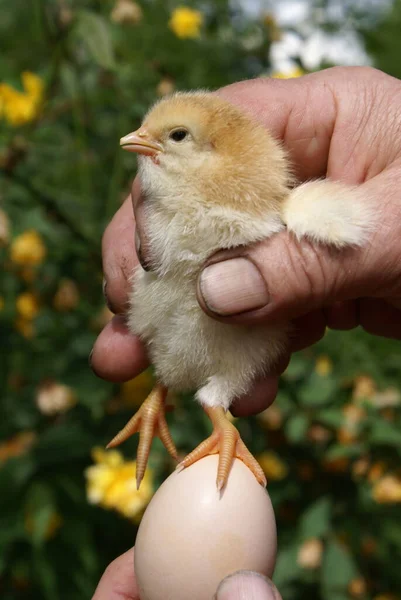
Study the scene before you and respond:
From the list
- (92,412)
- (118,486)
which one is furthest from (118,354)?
(92,412)

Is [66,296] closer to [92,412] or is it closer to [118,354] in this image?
[92,412]

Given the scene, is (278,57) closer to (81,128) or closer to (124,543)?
(81,128)

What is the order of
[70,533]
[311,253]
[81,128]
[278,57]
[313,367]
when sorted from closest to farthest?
1. [311,253]
2. [70,533]
3. [313,367]
4. [81,128]
5. [278,57]

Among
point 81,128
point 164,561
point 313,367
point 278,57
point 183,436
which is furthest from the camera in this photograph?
point 278,57

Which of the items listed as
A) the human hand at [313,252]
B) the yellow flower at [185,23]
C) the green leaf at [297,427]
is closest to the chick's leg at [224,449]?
the human hand at [313,252]

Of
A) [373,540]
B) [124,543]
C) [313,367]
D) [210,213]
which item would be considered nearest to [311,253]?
[210,213]

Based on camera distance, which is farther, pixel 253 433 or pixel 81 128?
A: pixel 81 128

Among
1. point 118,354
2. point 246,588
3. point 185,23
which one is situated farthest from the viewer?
point 185,23

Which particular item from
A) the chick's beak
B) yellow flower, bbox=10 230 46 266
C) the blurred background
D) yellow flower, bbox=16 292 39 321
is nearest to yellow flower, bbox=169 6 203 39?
the blurred background
